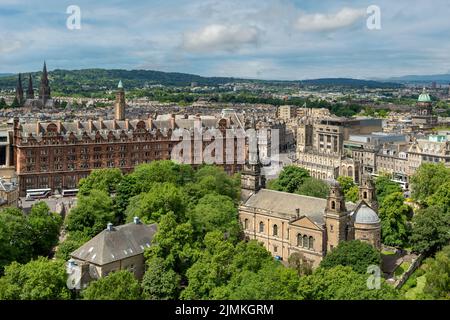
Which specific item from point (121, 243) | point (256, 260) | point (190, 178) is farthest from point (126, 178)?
point (256, 260)

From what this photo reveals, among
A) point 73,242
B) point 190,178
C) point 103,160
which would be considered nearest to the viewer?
point 73,242

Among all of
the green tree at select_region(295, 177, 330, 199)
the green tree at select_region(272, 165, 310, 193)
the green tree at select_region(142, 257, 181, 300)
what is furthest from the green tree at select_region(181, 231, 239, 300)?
the green tree at select_region(272, 165, 310, 193)

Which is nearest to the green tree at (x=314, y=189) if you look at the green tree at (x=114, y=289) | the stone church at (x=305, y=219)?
the stone church at (x=305, y=219)

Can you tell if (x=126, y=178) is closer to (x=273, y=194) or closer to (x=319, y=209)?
(x=273, y=194)

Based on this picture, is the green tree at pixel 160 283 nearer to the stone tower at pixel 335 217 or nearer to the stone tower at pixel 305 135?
the stone tower at pixel 335 217

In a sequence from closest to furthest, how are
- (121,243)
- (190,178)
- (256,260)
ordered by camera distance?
(256,260), (121,243), (190,178)

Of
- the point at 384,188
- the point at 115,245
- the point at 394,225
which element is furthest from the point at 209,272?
the point at 384,188

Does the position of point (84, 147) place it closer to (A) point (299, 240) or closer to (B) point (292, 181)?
(B) point (292, 181)

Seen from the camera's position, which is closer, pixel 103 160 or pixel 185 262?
pixel 185 262
